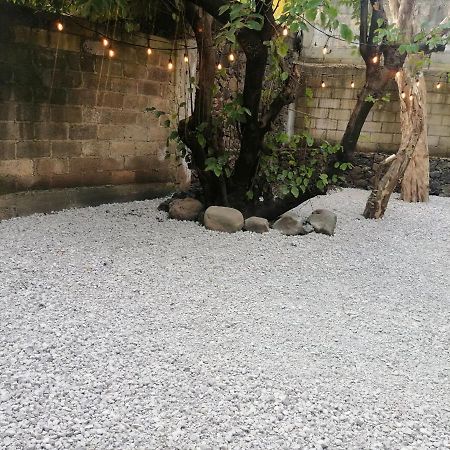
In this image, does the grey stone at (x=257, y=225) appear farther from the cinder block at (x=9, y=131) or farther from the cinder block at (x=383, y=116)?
the cinder block at (x=383, y=116)

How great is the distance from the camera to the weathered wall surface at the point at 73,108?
10.8ft

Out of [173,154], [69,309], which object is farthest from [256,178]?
[69,309]

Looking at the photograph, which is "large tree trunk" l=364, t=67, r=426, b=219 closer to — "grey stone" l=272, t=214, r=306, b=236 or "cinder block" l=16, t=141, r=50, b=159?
"grey stone" l=272, t=214, r=306, b=236

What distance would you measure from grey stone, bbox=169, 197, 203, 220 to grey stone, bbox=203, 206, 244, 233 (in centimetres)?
23

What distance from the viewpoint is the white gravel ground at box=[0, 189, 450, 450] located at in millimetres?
1359

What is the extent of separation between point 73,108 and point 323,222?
8.02 ft

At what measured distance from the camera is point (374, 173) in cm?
666

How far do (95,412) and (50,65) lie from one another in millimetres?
3041

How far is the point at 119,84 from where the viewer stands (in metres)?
3.99

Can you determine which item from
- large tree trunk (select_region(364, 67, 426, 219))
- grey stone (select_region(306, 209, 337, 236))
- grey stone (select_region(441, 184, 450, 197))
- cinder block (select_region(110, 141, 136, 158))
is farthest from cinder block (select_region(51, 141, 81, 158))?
grey stone (select_region(441, 184, 450, 197))

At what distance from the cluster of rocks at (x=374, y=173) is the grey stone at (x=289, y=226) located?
3443 mm

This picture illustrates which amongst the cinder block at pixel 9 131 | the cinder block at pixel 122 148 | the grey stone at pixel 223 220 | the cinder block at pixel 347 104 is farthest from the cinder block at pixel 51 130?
the cinder block at pixel 347 104

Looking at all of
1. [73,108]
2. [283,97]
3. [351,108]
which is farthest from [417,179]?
[73,108]

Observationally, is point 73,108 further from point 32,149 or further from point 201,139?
point 201,139
